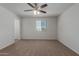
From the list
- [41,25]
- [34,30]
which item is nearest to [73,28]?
[41,25]

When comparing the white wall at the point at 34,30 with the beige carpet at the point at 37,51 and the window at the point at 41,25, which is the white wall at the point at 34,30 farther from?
the beige carpet at the point at 37,51

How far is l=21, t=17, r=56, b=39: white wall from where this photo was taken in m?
9.22

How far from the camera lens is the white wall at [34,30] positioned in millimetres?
9219

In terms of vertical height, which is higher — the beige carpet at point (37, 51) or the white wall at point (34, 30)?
the white wall at point (34, 30)

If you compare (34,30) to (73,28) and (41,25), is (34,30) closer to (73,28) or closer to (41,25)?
(41,25)

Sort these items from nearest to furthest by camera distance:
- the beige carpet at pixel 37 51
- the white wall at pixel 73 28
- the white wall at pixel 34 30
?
the beige carpet at pixel 37 51 < the white wall at pixel 73 28 < the white wall at pixel 34 30

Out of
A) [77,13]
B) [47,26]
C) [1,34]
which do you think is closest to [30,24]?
[47,26]

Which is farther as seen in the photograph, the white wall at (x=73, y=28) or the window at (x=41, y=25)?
the window at (x=41, y=25)

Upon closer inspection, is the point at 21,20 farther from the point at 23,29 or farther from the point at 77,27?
the point at 77,27

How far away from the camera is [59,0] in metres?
0.75

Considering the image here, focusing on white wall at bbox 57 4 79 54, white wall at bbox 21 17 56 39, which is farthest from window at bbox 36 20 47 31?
white wall at bbox 57 4 79 54

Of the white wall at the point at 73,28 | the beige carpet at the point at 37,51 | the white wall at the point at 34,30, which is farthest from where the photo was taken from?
the white wall at the point at 34,30

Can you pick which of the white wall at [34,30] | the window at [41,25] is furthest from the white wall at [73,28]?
the window at [41,25]

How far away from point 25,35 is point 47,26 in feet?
6.51
